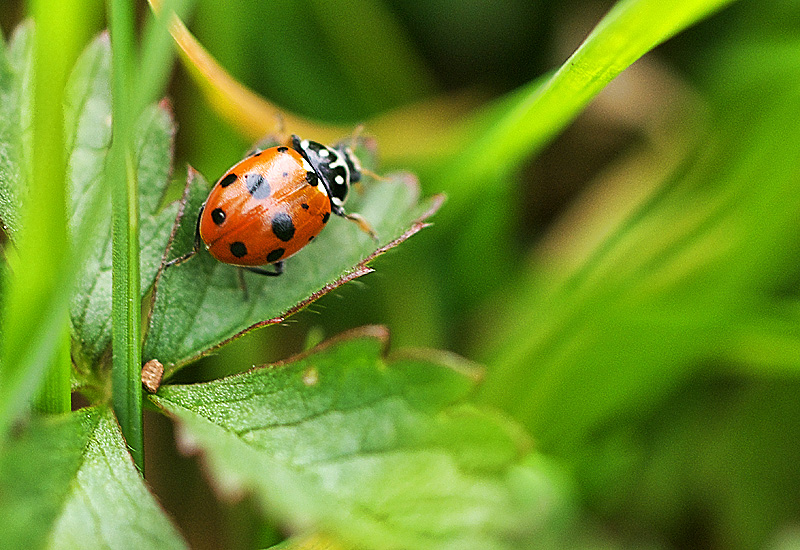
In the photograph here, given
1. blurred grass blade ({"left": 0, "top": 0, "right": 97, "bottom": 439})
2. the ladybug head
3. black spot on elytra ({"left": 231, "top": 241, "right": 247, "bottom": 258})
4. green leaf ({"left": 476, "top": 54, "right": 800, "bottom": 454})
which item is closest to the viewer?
blurred grass blade ({"left": 0, "top": 0, "right": 97, "bottom": 439})

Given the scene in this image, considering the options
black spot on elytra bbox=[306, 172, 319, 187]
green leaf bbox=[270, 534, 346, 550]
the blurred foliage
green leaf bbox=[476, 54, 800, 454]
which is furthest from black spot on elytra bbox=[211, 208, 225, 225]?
green leaf bbox=[476, 54, 800, 454]

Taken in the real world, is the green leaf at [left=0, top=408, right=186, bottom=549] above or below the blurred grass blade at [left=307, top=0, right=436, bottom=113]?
below

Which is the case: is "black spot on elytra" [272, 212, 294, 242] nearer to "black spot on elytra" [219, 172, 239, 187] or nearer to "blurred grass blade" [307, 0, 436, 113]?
"black spot on elytra" [219, 172, 239, 187]

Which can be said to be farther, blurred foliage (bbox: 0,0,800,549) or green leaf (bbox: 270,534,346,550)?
blurred foliage (bbox: 0,0,800,549)

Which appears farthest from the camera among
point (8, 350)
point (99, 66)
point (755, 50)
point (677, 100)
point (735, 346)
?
point (677, 100)

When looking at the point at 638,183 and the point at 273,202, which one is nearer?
the point at 273,202

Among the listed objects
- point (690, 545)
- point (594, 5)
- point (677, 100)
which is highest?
point (594, 5)

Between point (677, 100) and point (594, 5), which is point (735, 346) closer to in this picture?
point (677, 100)

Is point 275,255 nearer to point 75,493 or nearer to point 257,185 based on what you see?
point 257,185

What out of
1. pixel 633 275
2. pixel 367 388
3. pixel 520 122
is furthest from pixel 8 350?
pixel 633 275
